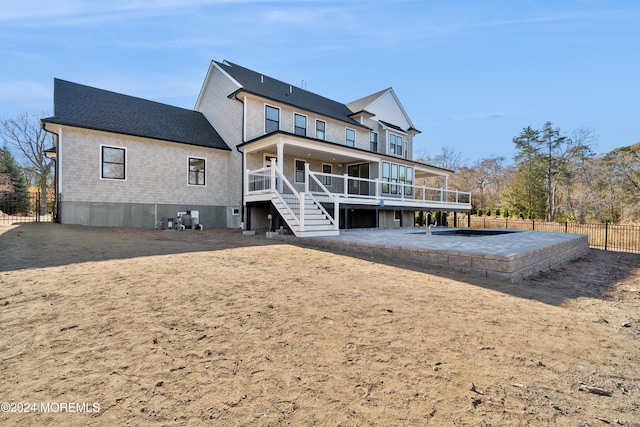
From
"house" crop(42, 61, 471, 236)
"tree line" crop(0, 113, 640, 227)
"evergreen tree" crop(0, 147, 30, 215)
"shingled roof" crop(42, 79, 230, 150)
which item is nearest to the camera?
"house" crop(42, 61, 471, 236)

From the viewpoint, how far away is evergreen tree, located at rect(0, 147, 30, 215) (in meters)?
21.1

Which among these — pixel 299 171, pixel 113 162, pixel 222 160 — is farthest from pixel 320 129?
pixel 113 162

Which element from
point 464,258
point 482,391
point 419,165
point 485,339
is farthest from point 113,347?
point 419,165

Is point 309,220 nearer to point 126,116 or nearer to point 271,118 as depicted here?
point 271,118

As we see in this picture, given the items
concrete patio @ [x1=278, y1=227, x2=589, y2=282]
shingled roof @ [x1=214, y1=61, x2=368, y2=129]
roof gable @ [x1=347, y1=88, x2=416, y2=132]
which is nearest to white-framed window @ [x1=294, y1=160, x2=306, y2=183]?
shingled roof @ [x1=214, y1=61, x2=368, y2=129]

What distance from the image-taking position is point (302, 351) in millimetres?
2604

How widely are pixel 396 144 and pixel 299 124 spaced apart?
9083 millimetres

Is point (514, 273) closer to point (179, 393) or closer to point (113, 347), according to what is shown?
point (179, 393)

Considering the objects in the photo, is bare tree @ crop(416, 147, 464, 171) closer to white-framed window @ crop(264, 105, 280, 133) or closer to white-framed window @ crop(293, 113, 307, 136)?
white-framed window @ crop(293, 113, 307, 136)

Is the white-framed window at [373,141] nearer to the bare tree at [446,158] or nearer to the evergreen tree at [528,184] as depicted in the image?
the evergreen tree at [528,184]

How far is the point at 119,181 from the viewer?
12727mm

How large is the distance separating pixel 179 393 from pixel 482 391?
2166mm

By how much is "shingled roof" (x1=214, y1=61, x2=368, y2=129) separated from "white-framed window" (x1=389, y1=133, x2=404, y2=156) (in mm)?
3331

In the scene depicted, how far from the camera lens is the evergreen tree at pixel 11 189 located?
69.4 feet
